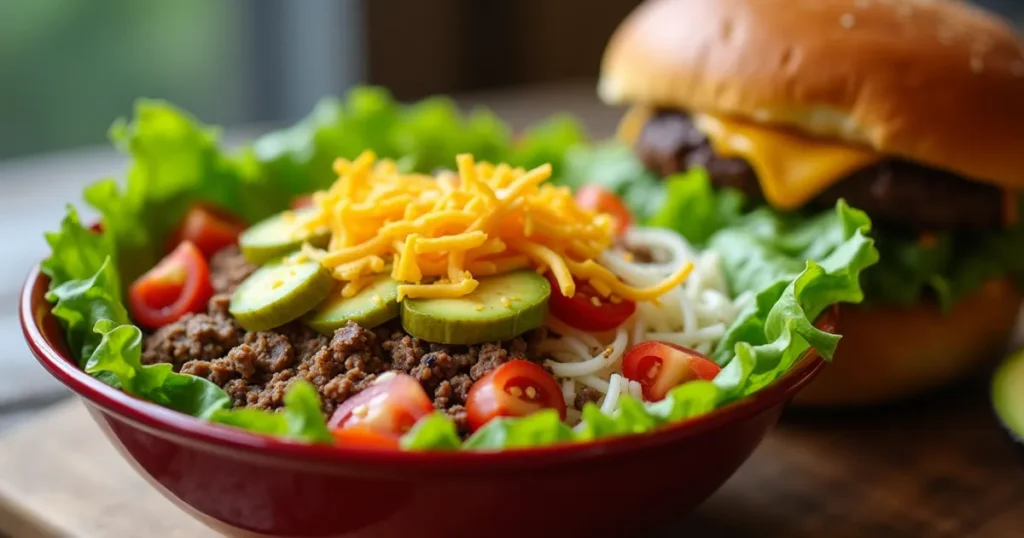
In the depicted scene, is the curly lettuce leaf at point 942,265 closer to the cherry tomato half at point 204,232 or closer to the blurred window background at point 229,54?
the cherry tomato half at point 204,232

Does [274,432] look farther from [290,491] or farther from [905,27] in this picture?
[905,27]

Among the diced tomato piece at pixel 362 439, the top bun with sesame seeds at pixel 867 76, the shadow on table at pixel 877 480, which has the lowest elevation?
the shadow on table at pixel 877 480

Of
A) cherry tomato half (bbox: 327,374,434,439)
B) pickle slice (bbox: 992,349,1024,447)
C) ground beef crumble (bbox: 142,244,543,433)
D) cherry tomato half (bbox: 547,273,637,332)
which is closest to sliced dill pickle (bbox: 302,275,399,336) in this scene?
ground beef crumble (bbox: 142,244,543,433)

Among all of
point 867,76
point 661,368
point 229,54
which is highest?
point 867,76

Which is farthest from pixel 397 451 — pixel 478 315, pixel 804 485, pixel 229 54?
pixel 229 54

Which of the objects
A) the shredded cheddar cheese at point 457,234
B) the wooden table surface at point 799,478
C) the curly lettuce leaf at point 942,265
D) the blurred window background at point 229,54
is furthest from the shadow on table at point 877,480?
the blurred window background at point 229,54

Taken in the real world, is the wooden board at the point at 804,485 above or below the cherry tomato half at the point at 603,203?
below

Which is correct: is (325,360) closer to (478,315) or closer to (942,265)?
(478,315)
